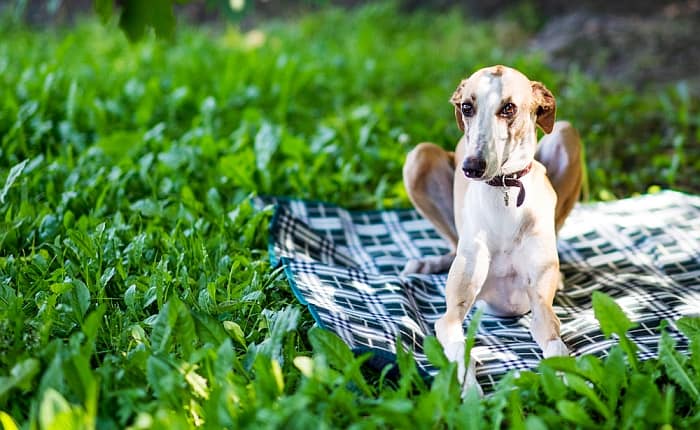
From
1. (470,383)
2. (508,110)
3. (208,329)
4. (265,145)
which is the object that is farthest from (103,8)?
(265,145)

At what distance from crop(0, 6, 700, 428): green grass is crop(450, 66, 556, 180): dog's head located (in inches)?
22.9

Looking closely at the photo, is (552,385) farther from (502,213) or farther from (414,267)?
(414,267)

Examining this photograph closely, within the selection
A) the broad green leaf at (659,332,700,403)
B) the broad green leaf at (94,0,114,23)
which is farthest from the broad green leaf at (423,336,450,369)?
the broad green leaf at (94,0,114,23)

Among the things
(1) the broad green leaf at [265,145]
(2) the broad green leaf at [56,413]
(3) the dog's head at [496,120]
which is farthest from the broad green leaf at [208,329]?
(1) the broad green leaf at [265,145]

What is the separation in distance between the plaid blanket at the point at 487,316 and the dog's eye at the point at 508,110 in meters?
0.86

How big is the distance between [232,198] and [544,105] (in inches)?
82.4

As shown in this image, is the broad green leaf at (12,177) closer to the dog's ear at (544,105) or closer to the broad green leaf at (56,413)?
the broad green leaf at (56,413)

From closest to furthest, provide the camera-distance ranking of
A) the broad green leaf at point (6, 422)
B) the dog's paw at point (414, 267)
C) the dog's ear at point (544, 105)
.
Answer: the broad green leaf at point (6, 422)
the dog's ear at point (544, 105)
the dog's paw at point (414, 267)

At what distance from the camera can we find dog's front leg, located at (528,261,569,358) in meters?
3.18

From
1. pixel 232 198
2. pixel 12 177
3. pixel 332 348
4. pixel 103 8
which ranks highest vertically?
pixel 103 8

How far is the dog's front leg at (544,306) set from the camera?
3182 mm

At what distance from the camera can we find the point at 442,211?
12.9 feet

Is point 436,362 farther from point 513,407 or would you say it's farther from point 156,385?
point 156,385

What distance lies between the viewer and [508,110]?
2908mm
